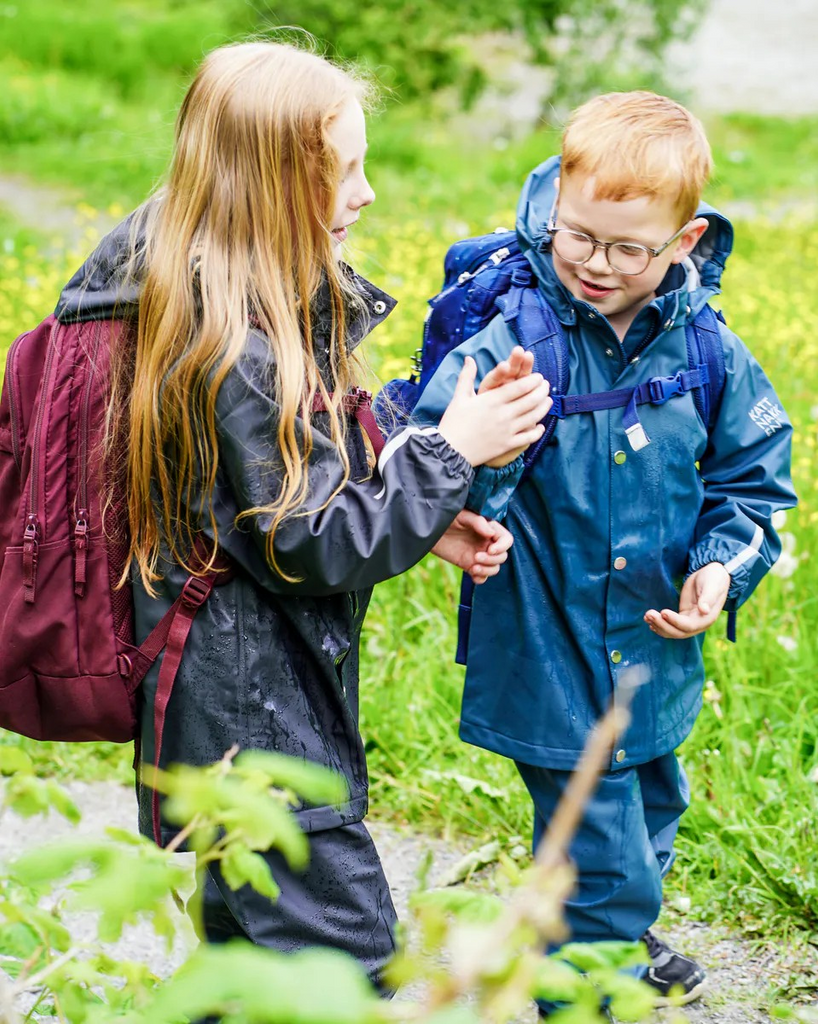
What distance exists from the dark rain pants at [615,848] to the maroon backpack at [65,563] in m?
0.78

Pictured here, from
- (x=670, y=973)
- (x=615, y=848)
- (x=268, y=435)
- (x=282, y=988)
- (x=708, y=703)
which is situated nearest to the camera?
(x=282, y=988)

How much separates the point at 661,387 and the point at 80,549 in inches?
38.2

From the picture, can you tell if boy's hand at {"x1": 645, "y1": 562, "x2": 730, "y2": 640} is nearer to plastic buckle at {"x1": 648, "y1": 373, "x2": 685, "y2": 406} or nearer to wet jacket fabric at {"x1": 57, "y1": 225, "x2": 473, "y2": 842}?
plastic buckle at {"x1": 648, "y1": 373, "x2": 685, "y2": 406}

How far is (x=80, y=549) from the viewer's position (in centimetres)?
186

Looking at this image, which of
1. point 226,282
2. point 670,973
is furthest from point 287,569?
point 670,973

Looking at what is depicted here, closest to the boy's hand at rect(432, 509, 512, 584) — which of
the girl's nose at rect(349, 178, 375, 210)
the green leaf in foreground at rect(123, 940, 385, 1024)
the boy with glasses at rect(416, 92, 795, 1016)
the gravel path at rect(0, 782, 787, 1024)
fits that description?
the boy with glasses at rect(416, 92, 795, 1016)

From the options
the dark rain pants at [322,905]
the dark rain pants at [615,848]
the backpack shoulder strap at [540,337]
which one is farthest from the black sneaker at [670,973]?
the backpack shoulder strap at [540,337]

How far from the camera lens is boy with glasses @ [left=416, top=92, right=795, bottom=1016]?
2086 millimetres

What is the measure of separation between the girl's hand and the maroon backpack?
42 centimetres

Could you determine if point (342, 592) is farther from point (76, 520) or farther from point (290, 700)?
point (76, 520)

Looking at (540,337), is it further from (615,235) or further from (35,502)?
(35,502)

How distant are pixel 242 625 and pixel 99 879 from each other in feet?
3.27

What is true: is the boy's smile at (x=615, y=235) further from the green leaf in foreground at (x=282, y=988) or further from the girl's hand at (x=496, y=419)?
the green leaf in foreground at (x=282, y=988)

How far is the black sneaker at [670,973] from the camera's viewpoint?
2.52m
